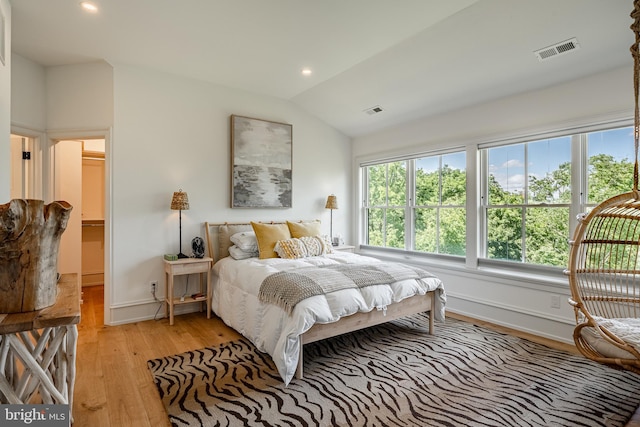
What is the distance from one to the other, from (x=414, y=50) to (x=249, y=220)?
9.16ft

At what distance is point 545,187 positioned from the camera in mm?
3391

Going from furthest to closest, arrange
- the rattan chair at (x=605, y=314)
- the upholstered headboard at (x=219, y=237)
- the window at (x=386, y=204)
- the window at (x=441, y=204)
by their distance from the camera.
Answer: the window at (x=386, y=204), the window at (x=441, y=204), the upholstered headboard at (x=219, y=237), the rattan chair at (x=605, y=314)

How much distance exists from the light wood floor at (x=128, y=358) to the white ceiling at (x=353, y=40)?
2622 mm

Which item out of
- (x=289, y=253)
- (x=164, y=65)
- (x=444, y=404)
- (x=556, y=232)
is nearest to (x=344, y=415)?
(x=444, y=404)

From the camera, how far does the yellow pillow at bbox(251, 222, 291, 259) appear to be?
377 cm

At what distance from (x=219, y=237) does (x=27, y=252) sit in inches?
104

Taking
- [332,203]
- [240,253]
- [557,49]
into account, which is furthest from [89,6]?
[557,49]

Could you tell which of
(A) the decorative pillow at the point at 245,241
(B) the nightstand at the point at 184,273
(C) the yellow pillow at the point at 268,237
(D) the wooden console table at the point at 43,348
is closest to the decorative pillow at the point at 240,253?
(A) the decorative pillow at the point at 245,241

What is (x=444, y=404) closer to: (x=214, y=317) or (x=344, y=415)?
(x=344, y=415)

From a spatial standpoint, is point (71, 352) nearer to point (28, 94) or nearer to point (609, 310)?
point (28, 94)

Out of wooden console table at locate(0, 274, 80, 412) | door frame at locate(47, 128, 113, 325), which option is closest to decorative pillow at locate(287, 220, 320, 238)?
door frame at locate(47, 128, 113, 325)

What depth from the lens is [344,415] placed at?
1.97 meters

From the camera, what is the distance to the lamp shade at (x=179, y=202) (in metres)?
3.61

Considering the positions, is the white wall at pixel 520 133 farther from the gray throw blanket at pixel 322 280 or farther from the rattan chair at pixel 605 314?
the gray throw blanket at pixel 322 280
